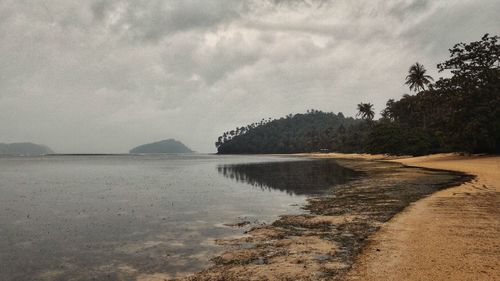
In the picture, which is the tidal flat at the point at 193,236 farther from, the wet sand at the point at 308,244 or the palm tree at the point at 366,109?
the palm tree at the point at 366,109

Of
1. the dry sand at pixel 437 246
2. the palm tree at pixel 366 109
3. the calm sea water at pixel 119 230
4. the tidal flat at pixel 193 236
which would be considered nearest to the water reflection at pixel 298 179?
the calm sea water at pixel 119 230

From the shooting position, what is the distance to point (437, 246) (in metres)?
11.6

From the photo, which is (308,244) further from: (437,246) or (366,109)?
(366,109)

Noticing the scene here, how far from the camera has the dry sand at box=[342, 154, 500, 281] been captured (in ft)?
30.7

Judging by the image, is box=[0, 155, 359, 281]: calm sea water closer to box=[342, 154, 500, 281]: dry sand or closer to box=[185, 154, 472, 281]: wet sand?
box=[185, 154, 472, 281]: wet sand

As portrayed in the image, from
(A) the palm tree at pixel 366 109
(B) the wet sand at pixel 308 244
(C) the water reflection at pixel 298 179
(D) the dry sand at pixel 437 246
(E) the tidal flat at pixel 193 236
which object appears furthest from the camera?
(A) the palm tree at pixel 366 109

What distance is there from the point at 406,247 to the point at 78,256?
11845mm

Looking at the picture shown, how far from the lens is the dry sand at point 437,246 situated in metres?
9.35

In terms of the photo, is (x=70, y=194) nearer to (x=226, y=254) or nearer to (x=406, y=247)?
(x=226, y=254)

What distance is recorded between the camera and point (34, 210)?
944 inches

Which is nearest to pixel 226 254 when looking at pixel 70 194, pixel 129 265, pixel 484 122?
pixel 129 265

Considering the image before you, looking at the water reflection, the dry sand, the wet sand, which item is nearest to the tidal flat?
the wet sand

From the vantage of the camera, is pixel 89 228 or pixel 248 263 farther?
pixel 89 228

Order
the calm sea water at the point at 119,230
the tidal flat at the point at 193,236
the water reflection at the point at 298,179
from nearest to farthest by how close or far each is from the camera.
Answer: the tidal flat at the point at 193,236 → the calm sea water at the point at 119,230 → the water reflection at the point at 298,179
